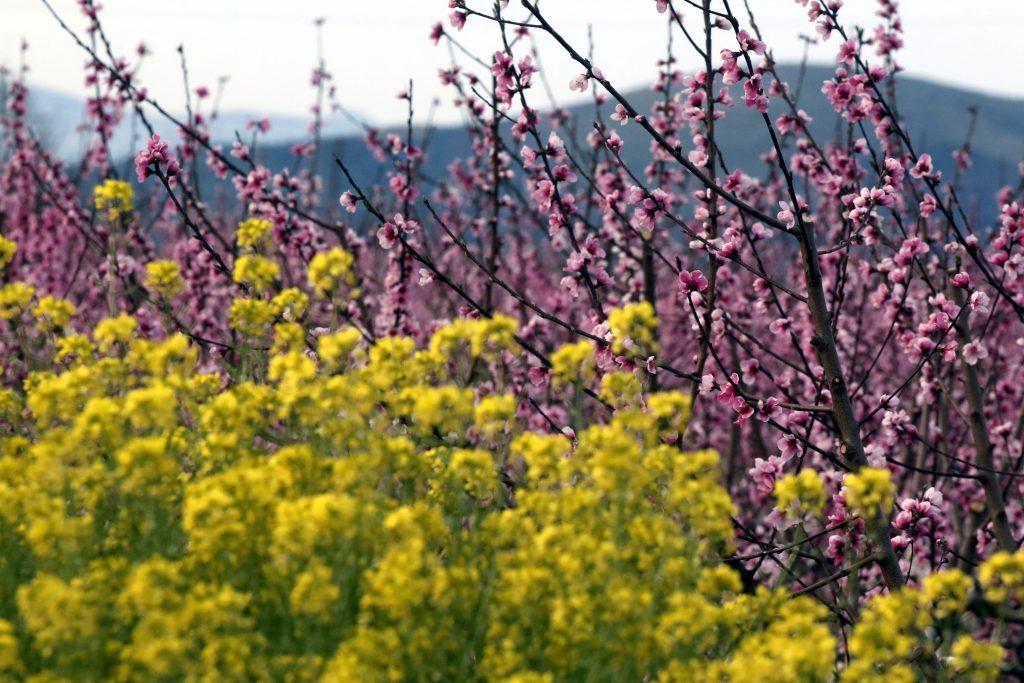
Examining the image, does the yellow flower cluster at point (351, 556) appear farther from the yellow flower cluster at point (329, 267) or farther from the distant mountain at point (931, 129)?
the distant mountain at point (931, 129)

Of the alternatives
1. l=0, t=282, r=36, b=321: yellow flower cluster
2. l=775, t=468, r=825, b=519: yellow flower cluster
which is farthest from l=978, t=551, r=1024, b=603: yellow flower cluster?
l=0, t=282, r=36, b=321: yellow flower cluster

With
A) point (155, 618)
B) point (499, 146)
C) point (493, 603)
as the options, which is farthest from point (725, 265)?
point (155, 618)

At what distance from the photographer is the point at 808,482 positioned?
8.98 feet

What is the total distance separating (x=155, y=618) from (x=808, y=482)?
163 cm

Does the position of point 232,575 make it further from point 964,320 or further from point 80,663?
point 964,320

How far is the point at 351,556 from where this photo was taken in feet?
8.33

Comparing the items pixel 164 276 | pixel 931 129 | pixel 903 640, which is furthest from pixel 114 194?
pixel 931 129

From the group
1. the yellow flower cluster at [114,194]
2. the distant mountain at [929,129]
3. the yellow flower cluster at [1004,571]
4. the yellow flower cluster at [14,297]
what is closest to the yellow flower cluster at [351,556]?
the yellow flower cluster at [1004,571]

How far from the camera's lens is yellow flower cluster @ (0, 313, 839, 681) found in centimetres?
231

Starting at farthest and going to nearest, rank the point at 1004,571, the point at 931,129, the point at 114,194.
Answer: the point at 931,129 → the point at 114,194 → the point at 1004,571

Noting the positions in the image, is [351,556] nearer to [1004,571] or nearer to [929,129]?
[1004,571]

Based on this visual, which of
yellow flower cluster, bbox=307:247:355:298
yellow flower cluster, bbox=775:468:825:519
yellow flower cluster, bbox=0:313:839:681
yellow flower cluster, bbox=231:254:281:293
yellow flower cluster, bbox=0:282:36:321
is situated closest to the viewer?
yellow flower cluster, bbox=0:313:839:681

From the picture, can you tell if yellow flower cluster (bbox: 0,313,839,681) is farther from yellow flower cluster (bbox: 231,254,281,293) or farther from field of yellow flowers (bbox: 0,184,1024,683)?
yellow flower cluster (bbox: 231,254,281,293)

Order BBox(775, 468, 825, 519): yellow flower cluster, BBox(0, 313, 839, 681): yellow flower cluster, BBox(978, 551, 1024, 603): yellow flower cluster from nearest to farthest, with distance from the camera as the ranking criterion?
BBox(0, 313, 839, 681): yellow flower cluster, BBox(978, 551, 1024, 603): yellow flower cluster, BBox(775, 468, 825, 519): yellow flower cluster
